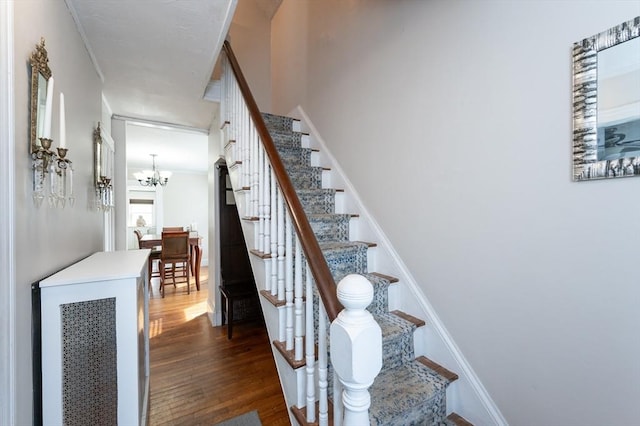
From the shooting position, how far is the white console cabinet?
3.43 ft

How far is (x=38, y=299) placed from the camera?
1.04m

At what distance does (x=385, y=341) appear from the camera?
1.51 m

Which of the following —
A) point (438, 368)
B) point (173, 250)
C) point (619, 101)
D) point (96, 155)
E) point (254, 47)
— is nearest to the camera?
point (619, 101)

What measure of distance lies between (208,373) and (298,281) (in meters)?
1.76

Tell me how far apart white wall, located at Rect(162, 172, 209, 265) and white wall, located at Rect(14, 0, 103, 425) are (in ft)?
19.2

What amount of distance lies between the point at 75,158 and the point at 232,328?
2226 mm

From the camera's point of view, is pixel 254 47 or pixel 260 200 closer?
pixel 260 200

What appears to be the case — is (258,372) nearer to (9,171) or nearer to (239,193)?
(239,193)

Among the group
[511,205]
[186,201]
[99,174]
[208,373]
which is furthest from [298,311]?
[186,201]

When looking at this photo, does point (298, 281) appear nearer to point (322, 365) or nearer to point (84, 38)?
point (322, 365)

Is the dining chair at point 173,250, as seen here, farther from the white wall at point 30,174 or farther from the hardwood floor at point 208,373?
the white wall at point 30,174

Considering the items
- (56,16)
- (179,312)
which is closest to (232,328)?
(179,312)

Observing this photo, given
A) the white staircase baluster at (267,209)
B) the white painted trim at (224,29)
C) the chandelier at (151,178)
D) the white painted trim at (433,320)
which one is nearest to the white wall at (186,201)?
the chandelier at (151,178)

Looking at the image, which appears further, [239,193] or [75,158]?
[239,193]
